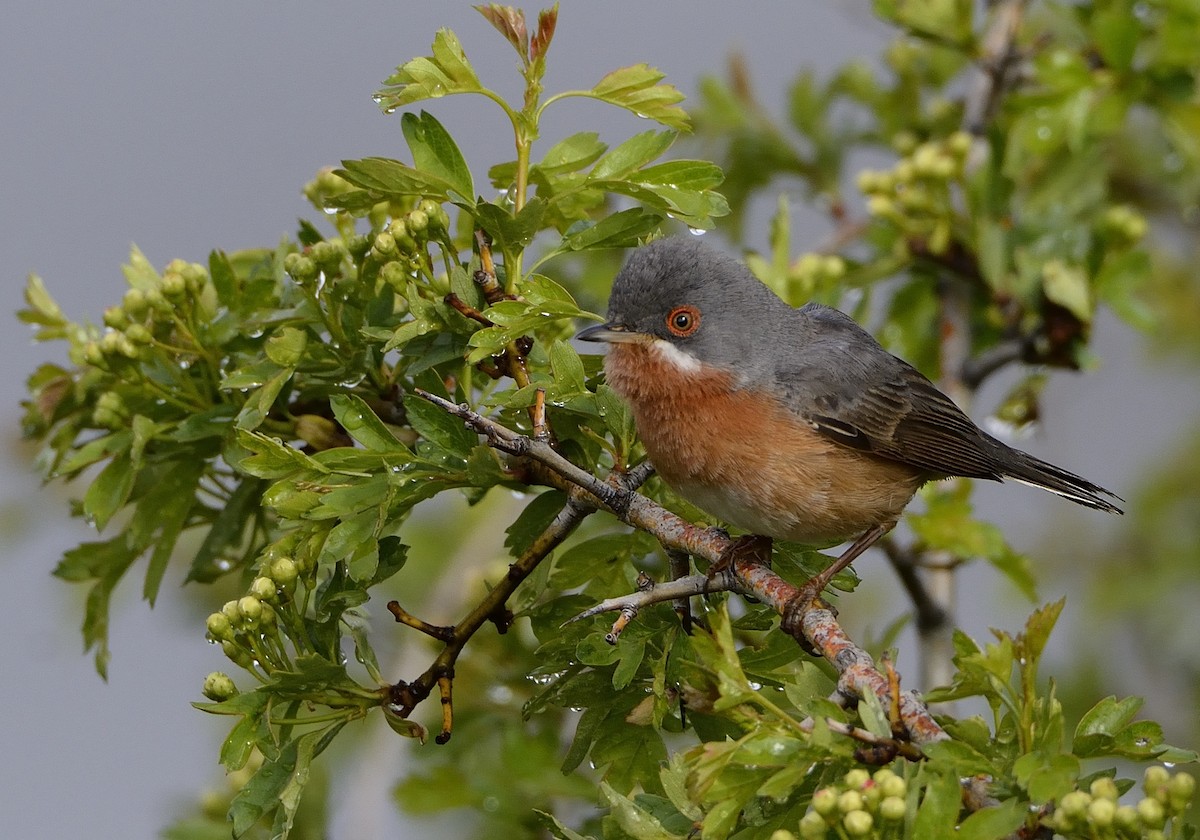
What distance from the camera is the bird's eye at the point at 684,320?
170 inches

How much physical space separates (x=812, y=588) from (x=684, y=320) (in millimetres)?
1255

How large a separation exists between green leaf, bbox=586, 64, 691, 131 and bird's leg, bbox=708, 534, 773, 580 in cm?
115

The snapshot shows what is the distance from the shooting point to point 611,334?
164 inches

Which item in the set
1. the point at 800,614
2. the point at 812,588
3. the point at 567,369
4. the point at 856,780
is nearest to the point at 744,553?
the point at 812,588

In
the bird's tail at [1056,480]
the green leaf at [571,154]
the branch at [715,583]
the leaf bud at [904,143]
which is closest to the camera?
the branch at [715,583]

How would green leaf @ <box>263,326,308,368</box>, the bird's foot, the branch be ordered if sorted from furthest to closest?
green leaf @ <box>263,326,308,368</box>, the bird's foot, the branch

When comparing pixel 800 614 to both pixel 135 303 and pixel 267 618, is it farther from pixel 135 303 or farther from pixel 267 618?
pixel 135 303

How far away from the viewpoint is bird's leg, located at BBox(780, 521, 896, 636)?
126 inches

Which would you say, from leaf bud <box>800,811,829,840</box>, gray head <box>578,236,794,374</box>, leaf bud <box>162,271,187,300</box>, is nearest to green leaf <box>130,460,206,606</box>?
leaf bud <box>162,271,187,300</box>

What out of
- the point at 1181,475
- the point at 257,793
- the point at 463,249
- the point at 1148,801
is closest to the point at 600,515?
the point at 463,249

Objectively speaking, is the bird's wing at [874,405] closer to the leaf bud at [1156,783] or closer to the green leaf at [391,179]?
the green leaf at [391,179]

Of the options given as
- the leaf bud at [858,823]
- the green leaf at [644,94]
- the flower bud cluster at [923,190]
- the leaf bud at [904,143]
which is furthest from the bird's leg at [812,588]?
the leaf bud at [904,143]

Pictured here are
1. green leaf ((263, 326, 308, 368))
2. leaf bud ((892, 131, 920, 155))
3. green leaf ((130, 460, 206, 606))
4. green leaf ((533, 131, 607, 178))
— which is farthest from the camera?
leaf bud ((892, 131, 920, 155))

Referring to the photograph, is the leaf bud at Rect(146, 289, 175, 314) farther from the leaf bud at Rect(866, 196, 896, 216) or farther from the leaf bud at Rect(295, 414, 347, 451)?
the leaf bud at Rect(866, 196, 896, 216)
